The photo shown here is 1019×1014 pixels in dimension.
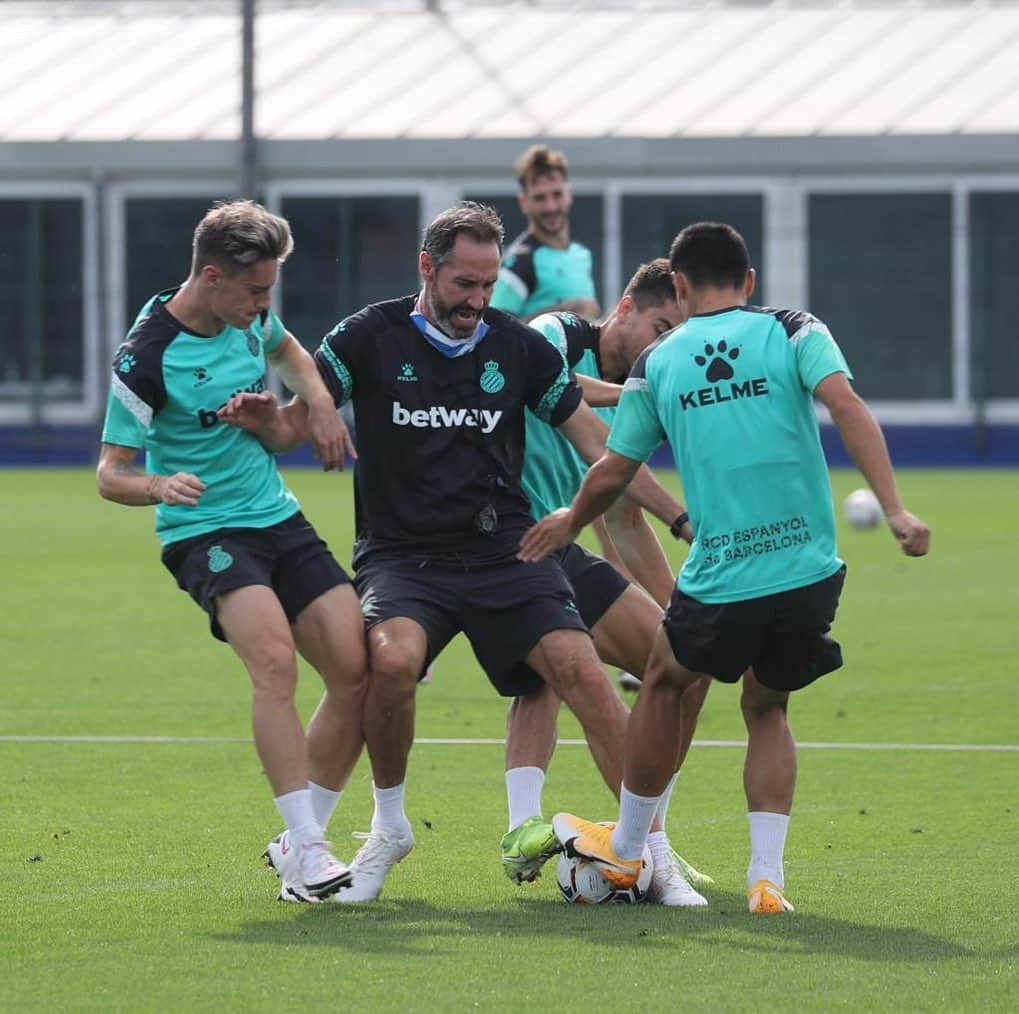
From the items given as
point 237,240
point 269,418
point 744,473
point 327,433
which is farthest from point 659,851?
point 237,240

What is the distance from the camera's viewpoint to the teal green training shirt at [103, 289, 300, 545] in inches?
253

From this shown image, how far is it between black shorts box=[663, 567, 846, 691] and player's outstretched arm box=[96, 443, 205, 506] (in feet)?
4.27

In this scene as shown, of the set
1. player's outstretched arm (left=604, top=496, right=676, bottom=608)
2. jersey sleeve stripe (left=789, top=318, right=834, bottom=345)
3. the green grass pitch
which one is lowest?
the green grass pitch

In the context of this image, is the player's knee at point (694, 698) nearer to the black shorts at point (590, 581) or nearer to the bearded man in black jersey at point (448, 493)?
the bearded man in black jersey at point (448, 493)

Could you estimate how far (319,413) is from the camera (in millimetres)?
6508

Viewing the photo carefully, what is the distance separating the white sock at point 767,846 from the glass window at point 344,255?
2735 cm

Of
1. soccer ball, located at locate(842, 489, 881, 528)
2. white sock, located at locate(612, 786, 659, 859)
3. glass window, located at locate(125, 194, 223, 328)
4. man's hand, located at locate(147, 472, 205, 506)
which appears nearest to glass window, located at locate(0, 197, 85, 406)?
glass window, located at locate(125, 194, 223, 328)

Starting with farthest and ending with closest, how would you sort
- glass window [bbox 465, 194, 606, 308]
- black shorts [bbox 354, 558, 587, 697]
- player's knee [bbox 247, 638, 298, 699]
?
glass window [bbox 465, 194, 606, 308] → black shorts [bbox 354, 558, 587, 697] → player's knee [bbox 247, 638, 298, 699]

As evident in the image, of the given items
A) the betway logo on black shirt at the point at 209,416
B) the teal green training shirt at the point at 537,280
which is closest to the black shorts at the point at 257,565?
the betway logo on black shirt at the point at 209,416

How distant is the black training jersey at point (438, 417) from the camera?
6.64 m

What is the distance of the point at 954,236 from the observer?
106ft

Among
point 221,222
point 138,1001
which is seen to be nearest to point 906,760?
point 221,222

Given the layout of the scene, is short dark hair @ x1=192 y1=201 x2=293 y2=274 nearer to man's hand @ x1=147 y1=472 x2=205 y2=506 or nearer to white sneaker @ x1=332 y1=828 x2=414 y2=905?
man's hand @ x1=147 y1=472 x2=205 y2=506

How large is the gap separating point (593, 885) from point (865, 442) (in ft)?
4.67
